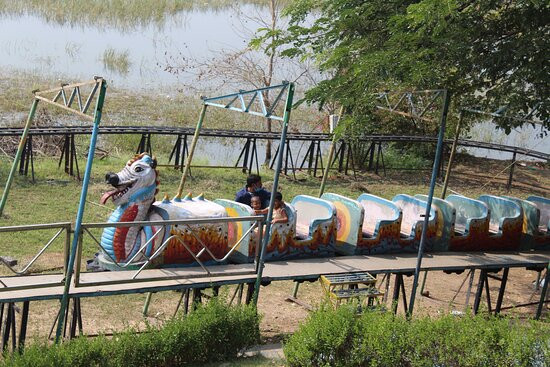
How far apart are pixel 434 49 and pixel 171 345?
19.5 ft

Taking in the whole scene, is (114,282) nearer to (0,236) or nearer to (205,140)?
(0,236)

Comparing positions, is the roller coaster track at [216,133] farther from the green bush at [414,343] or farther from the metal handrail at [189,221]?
the green bush at [414,343]

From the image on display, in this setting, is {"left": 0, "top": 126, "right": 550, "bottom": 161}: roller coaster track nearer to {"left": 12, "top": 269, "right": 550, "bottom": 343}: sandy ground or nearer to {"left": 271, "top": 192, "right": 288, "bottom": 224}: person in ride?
{"left": 12, "top": 269, "right": 550, "bottom": 343}: sandy ground

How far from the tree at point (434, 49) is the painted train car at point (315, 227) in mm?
1403

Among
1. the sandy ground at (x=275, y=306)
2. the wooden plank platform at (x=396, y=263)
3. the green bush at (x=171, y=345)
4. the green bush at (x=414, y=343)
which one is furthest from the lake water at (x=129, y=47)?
the green bush at (x=414, y=343)

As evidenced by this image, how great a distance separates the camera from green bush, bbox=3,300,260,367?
841 centimetres

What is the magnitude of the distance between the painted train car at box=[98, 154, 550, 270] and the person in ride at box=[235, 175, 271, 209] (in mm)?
264

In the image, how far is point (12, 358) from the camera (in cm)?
830

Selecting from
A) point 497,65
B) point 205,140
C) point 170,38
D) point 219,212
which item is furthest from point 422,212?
point 170,38

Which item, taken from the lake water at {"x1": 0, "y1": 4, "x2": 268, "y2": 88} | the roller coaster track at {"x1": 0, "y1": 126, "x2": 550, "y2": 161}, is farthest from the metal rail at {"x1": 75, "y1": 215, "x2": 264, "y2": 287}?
the lake water at {"x1": 0, "y1": 4, "x2": 268, "y2": 88}

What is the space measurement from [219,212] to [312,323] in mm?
2408

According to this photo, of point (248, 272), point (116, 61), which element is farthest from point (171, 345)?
point (116, 61)

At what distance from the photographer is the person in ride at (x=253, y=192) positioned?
11875 millimetres

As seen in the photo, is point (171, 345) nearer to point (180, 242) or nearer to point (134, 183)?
point (180, 242)
